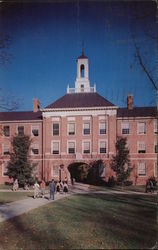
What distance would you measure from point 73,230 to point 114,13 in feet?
22.9

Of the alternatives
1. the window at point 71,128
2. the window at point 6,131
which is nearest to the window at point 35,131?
the window at point 6,131

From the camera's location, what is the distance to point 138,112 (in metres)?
7.98

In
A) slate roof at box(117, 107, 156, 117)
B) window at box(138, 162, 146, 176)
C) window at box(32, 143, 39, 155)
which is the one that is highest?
slate roof at box(117, 107, 156, 117)

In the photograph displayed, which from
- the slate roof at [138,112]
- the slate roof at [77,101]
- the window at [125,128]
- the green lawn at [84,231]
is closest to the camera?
the green lawn at [84,231]

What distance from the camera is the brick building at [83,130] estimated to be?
8.21m

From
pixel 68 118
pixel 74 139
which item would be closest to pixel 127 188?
pixel 74 139

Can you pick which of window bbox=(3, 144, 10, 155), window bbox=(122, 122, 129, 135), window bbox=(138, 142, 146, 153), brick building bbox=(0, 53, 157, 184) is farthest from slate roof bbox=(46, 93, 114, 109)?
window bbox=(3, 144, 10, 155)

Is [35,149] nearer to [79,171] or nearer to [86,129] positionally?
[86,129]

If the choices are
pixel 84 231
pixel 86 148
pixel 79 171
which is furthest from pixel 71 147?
pixel 84 231

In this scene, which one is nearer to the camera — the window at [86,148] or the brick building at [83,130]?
the brick building at [83,130]

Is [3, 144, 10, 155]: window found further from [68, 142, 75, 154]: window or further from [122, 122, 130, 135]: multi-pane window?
[122, 122, 130, 135]: multi-pane window

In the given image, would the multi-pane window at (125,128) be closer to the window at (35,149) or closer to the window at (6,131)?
the window at (35,149)

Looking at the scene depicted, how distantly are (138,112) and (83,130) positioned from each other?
12.7 ft

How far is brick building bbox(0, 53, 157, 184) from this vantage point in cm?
821
